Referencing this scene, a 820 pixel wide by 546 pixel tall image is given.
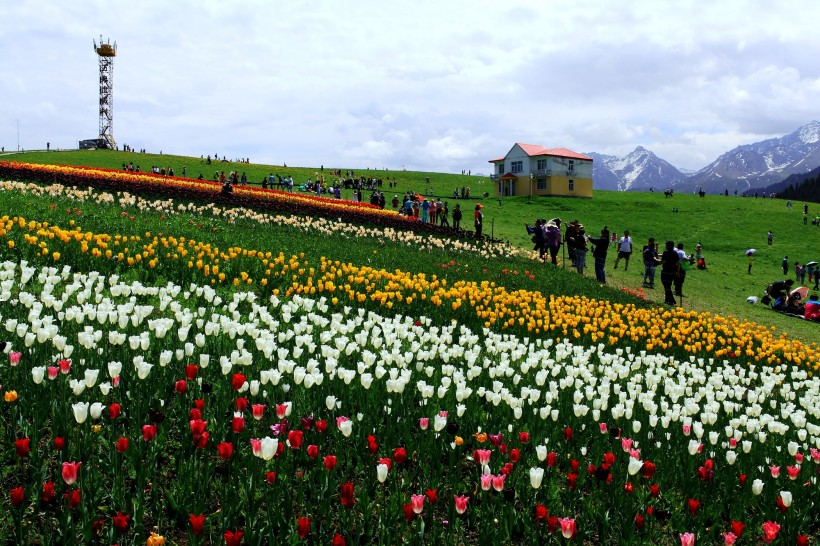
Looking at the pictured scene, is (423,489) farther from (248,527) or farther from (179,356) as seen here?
(179,356)

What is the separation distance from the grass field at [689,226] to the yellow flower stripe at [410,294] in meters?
A: 4.99

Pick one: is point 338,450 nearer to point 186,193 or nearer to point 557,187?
point 186,193

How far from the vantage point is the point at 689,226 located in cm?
5662

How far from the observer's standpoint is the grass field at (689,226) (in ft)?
→ 80.3

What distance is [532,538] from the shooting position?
13.6ft

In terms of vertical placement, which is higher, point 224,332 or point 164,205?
point 164,205

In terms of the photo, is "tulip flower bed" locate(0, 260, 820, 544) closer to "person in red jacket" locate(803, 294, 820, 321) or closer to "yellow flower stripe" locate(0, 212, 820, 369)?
"yellow flower stripe" locate(0, 212, 820, 369)

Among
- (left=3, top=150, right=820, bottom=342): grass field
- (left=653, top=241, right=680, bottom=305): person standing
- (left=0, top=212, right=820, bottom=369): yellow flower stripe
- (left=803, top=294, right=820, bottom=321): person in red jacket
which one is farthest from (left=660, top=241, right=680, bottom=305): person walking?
(left=0, top=212, right=820, bottom=369): yellow flower stripe

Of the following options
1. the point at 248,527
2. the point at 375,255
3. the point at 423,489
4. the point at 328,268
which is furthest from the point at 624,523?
the point at 375,255

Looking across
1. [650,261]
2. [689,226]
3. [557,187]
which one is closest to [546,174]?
[557,187]

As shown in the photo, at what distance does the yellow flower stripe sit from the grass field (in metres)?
4.99

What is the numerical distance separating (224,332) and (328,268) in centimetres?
736

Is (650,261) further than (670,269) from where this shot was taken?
Yes

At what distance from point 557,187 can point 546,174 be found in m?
2.62
